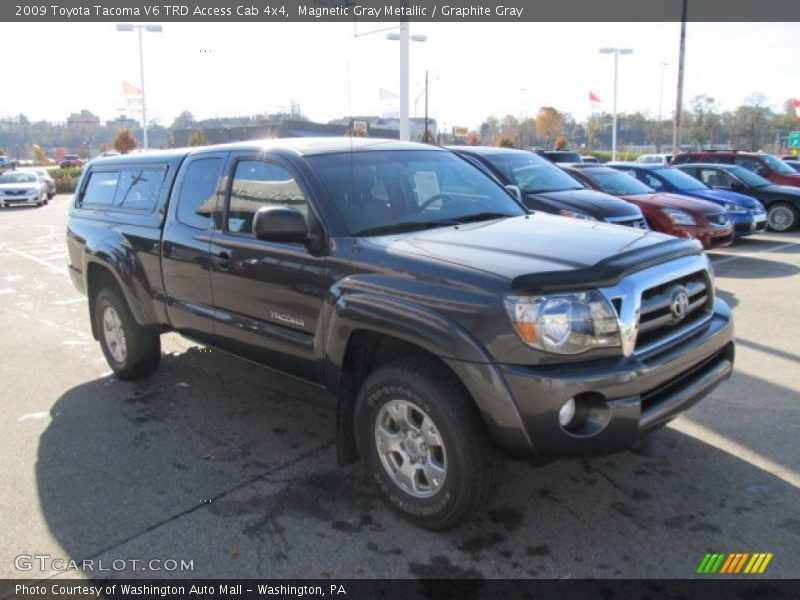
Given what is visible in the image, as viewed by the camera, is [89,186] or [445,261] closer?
[445,261]

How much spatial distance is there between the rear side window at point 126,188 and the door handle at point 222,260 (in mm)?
1065

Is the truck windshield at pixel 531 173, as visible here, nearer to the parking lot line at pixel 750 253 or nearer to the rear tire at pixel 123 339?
the parking lot line at pixel 750 253

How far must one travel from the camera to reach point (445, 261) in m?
3.25

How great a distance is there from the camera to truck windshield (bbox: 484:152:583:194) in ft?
30.4

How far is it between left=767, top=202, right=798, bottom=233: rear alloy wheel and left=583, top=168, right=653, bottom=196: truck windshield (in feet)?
17.3

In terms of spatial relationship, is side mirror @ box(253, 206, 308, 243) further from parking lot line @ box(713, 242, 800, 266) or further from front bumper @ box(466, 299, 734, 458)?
parking lot line @ box(713, 242, 800, 266)

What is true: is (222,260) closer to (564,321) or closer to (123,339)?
(123,339)

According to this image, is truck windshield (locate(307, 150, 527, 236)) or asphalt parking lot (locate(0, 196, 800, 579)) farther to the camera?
truck windshield (locate(307, 150, 527, 236))

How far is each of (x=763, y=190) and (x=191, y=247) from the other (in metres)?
13.9

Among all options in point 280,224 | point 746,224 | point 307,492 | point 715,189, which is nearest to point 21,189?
point 715,189

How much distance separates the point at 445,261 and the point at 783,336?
478cm

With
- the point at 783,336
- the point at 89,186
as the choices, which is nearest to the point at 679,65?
the point at 783,336

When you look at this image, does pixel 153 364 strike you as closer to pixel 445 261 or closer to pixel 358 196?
pixel 358 196

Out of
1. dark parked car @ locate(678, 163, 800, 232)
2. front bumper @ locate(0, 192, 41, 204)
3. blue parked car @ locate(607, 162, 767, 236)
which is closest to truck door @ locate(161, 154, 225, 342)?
blue parked car @ locate(607, 162, 767, 236)
